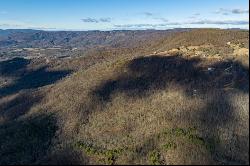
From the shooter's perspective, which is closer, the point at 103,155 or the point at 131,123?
the point at 103,155

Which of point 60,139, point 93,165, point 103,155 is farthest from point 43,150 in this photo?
point 93,165

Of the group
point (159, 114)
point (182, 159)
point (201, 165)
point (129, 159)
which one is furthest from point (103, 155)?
point (159, 114)

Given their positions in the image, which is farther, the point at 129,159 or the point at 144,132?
the point at 144,132

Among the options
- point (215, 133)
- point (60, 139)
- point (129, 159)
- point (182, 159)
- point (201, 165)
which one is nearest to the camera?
point (201, 165)

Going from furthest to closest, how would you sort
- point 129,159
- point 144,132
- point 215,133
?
point 144,132, point 215,133, point 129,159

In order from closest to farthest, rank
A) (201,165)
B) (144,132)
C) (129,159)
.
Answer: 1. (201,165)
2. (129,159)
3. (144,132)

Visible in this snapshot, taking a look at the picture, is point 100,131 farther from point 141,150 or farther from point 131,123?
point 141,150

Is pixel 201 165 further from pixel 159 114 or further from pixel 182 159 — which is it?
pixel 159 114

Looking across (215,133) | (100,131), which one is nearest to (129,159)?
(215,133)

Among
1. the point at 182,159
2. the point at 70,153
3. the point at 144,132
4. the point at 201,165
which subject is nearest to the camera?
the point at 201,165
